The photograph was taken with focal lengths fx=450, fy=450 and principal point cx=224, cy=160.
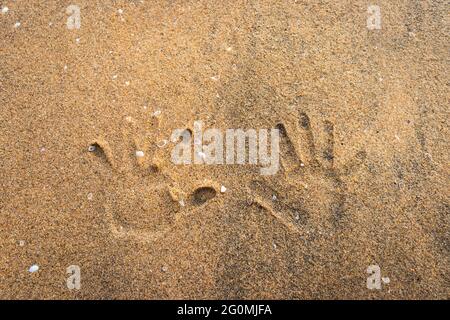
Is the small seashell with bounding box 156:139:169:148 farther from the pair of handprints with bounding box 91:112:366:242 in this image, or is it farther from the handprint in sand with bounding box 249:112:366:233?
the handprint in sand with bounding box 249:112:366:233

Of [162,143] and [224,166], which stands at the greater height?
[162,143]

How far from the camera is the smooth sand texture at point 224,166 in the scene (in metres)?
2.05

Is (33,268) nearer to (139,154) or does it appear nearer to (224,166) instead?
(139,154)

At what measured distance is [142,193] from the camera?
2166 millimetres

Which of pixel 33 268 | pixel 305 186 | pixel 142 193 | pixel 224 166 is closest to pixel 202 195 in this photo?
pixel 224 166

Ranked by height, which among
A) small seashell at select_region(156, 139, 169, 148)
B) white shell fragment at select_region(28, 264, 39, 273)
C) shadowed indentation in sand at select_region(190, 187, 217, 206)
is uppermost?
small seashell at select_region(156, 139, 169, 148)

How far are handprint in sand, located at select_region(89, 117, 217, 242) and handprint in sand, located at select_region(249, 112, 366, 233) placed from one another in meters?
0.30

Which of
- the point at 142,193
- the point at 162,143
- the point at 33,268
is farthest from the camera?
the point at 162,143

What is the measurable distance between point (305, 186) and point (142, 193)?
30.9 inches

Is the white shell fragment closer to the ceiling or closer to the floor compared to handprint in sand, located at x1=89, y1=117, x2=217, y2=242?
closer to the floor

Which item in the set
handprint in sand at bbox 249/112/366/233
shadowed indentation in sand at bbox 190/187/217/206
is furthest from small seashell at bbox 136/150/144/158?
handprint in sand at bbox 249/112/366/233

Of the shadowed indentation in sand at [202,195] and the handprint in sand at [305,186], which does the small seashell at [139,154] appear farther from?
the handprint in sand at [305,186]

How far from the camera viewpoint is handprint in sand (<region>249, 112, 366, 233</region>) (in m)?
2.12

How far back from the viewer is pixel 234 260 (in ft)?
6.77
